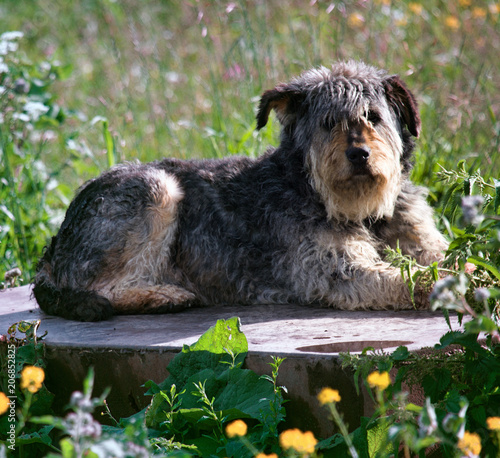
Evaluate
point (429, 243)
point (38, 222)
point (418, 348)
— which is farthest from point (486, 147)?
point (38, 222)

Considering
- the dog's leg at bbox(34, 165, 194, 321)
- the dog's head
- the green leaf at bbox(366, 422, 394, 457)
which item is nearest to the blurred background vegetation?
the dog's leg at bbox(34, 165, 194, 321)

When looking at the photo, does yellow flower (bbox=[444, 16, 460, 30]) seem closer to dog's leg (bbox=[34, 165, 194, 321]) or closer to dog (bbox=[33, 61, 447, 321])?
dog (bbox=[33, 61, 447, 321])

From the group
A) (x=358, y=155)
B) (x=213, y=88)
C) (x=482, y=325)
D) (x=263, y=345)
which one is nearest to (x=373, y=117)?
(x=358, y=155)

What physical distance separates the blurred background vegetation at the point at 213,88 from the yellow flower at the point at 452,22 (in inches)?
1.0

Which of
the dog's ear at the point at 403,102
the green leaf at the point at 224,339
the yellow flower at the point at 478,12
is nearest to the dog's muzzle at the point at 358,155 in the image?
the dog's ear at the point at 403,102

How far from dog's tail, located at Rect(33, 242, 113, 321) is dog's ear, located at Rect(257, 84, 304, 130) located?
1606mm

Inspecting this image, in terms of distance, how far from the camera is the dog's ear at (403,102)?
14.4 ft

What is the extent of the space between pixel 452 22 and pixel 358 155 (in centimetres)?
516

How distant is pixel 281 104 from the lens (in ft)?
15.0

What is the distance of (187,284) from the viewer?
186 inches

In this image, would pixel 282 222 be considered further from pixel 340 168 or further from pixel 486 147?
pixel 486 147

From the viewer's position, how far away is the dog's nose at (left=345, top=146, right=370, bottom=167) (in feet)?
13.2

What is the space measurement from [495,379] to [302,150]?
2253 mm

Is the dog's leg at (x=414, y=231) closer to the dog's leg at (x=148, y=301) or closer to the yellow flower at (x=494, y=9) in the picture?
the dog's leg at (x=148, y=301)
